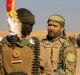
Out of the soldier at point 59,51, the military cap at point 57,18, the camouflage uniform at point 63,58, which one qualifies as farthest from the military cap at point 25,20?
the military cap at point 57,18

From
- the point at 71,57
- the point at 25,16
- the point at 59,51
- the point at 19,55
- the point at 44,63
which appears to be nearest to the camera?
the point at 19,55

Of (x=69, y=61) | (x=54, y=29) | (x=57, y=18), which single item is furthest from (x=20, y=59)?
(x=57, y=18)

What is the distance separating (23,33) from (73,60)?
2.09m

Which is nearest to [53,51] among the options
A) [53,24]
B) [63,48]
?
[63,48]

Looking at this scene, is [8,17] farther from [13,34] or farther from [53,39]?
[53,39]

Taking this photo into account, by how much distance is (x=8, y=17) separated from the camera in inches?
136

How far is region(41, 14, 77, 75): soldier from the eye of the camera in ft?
17.9

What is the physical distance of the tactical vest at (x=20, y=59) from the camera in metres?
3.38

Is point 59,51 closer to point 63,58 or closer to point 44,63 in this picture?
point 63,58

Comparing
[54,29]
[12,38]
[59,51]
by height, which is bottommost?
[59,51]

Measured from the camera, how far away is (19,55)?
339cm

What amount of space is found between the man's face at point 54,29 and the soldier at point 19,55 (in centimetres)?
233

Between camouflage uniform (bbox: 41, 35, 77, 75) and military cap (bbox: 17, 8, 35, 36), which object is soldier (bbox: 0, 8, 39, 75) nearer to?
military cap (bbox: 17, 8, 35, 36)

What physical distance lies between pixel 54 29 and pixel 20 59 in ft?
8.30
